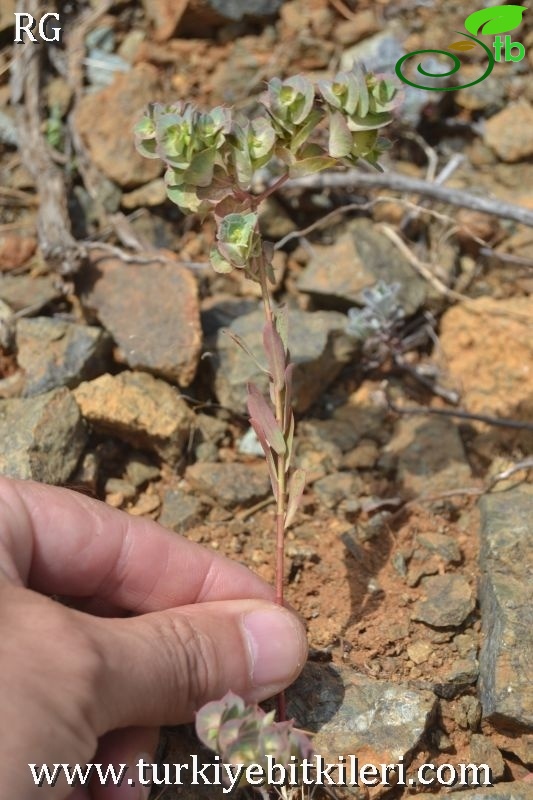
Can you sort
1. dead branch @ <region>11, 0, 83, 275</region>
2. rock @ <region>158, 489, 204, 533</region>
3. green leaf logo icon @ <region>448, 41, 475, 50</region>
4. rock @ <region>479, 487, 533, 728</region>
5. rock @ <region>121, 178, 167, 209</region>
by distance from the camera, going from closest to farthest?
rock @ <region>479, 487, 533, 728</region> → rock @ <region>158, 489, 204, 533</region> → dead branch @ <region>11, 0, 83, 275</region> → rock @ <region>121, 178, 167, 209</region> → green leaf logo icon @ <region>448, 41, 475, 50</region>

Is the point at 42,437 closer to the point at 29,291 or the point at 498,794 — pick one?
the point at 29,291

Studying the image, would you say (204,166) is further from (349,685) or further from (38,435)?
(349,685)

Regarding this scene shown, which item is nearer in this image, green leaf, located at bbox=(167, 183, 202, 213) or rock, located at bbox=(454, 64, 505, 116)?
green leaf, located at bbox=(167, 183, 202, 213)

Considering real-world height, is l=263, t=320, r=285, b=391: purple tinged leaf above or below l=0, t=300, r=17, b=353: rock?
above

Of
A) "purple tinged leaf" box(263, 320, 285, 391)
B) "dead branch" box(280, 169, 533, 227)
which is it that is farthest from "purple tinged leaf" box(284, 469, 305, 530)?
"dead branch" box(280, 169, 533, 227)

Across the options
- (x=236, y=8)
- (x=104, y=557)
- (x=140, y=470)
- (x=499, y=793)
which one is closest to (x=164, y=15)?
(x=236, y=8)

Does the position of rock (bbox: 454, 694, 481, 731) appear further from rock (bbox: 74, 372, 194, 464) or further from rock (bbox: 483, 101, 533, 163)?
rock (bbox: 483, 101, 533, 163)

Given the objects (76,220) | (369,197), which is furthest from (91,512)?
(369,197)

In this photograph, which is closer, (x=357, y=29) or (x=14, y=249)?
(x=14, y=249)
